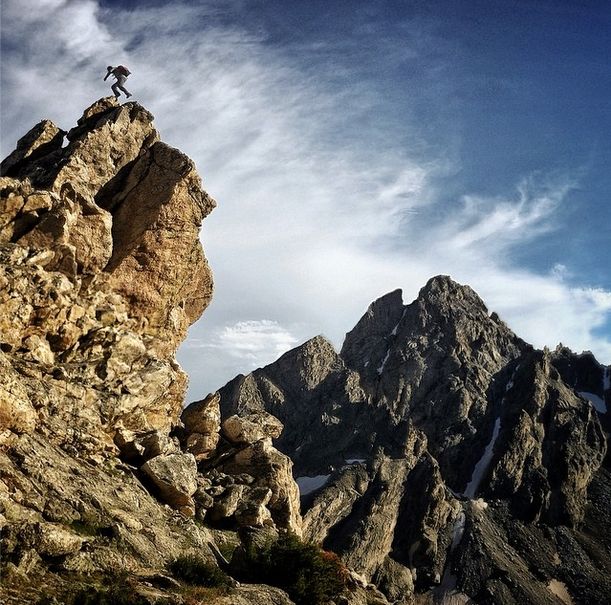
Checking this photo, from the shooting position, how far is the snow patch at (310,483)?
15990 centimetres

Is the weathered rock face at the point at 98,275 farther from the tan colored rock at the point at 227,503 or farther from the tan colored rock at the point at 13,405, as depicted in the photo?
the tan colored rock at the point at 227,503

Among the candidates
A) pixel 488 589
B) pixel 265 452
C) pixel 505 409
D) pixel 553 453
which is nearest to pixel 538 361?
pixel 505 409

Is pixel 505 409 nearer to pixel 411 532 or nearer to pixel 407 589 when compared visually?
pixel 411 532

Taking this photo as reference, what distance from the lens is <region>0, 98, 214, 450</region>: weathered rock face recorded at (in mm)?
31609

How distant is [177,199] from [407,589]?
119 metres

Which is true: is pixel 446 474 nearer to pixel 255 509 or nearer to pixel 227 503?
pixel 255 509

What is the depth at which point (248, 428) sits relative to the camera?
50.3 m

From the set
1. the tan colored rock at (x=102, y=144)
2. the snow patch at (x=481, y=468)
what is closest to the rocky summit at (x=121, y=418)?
the tan colored rock at (x=102, y=144)

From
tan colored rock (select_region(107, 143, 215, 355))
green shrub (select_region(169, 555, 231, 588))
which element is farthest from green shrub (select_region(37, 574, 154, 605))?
tan colored rock (select_region(107, 143, 215, 355))

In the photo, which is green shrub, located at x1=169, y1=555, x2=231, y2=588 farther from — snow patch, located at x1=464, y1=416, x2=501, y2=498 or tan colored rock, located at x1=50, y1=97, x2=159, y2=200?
snow patch, located at x1=464, y1=416, x2=501, y2=498

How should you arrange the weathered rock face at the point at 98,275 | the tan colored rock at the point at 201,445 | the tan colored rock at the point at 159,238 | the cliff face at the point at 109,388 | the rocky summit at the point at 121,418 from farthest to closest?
1. the tan colored rock at the point at 201,445
2. the tan colored rock at the point at 159,238
3. the weathered rock face at the point at 98,275
4. the cliff face at the point at 109,388
5. the rocky summit at the point at 121,418

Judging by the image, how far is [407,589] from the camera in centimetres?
12644

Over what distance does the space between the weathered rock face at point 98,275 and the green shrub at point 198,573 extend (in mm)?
10360

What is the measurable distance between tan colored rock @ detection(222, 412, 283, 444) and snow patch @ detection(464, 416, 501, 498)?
13165cm
